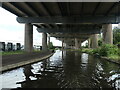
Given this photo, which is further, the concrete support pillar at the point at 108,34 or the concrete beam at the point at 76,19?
the concrete support pillar at the point at 108,34

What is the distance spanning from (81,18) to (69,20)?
2327mm

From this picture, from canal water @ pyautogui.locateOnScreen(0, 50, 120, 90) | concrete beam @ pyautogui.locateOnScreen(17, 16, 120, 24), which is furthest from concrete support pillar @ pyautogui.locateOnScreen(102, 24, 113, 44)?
canal water @ pyautogui.locateOnScreen(0, 50, 120, 90)

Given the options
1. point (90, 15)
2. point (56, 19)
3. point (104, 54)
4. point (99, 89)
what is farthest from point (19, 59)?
point (104, 54)

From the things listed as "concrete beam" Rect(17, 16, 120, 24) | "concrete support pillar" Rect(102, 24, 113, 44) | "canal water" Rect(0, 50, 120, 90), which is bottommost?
"canal water" Rect(0, 50, 120, 90)

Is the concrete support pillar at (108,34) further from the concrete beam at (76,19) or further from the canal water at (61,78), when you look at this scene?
the canal water at (61,78)

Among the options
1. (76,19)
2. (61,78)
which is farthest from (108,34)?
(61,78)

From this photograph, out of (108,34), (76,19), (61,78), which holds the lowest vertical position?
(61,78)

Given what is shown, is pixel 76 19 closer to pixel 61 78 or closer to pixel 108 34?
pixel 108 34

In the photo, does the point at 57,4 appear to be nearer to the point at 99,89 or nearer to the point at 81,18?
the point at 81,18

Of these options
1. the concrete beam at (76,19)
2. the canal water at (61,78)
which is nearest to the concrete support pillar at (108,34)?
the concrete beam at (76,19)

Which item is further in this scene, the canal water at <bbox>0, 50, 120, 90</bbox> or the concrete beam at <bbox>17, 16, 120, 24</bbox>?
the concrete beam at <bbox>17, 16, 120, 24</bbox>

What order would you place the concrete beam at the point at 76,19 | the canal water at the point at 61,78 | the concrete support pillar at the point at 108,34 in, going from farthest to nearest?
the concrete support pillar at the point at 108,34, the concrete beam at the point at 76,19, the canal water at the point at 61,78

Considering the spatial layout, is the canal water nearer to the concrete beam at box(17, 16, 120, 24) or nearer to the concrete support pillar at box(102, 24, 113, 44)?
the concrete beam at box(17, 16, 120, 24)

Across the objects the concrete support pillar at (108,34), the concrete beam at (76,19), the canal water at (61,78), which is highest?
the concrete beam at (76,19)
